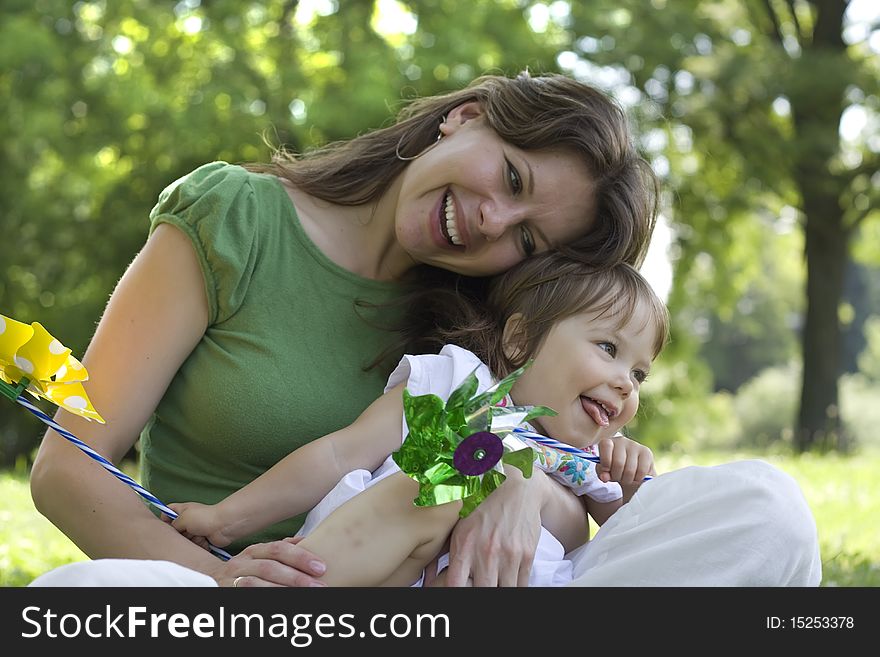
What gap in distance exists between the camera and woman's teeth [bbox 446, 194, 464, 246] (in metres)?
2.72

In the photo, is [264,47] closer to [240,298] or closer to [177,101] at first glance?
[177,101]

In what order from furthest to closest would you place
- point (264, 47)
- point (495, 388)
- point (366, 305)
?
point (264, 47) < point (366, 305) < point (495, 388)

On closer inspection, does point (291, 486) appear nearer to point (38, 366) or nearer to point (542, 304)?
point (38, 366)

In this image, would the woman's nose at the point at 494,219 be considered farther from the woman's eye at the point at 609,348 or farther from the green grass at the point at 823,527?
the green grass at the point at 823,527

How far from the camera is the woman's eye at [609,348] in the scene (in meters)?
2.72

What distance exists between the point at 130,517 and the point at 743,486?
1.29m

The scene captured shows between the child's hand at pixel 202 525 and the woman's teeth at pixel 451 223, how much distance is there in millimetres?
847

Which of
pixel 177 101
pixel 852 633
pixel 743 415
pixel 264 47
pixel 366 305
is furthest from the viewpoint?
pixel 743 415

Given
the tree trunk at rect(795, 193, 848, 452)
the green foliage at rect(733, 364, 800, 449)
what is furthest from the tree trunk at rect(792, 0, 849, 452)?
the green foliage at rect(733, 364, 800, 449)

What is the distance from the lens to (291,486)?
2.46m

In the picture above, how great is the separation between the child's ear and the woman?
0.46 feet

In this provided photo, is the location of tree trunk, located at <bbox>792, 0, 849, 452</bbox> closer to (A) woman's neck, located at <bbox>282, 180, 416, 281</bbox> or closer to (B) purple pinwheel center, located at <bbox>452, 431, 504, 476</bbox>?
(A) woman's neck, located at <bbox>282, 180, 416, 281</bbox>

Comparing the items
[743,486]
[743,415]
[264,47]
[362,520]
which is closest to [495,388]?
[362,520]

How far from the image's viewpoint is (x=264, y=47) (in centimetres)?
1256
